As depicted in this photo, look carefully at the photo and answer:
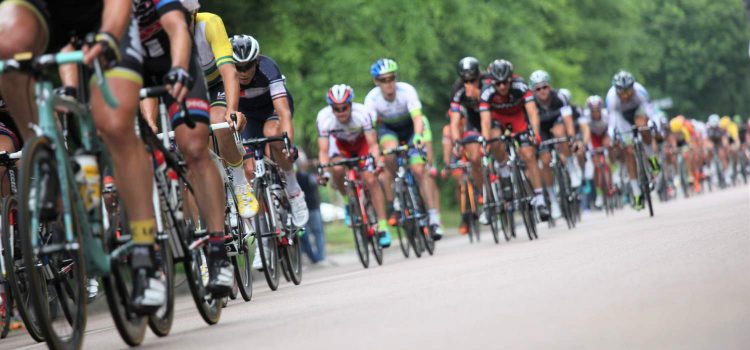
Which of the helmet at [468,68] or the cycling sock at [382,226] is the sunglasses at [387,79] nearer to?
the helmet at [468,68]

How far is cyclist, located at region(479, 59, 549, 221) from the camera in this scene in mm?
17828

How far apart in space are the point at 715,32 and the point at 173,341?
6676 cm

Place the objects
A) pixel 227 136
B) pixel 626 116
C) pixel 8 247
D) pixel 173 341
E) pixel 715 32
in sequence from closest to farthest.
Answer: pixel 173 341 → pixel 8 247 → pixel 227 136 → pixel 626 116 → pixel 715 32

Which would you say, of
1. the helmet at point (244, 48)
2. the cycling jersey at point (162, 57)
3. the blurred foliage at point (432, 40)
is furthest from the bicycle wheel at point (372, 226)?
the cycling jersey at point (162, 57)

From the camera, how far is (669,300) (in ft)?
22.3

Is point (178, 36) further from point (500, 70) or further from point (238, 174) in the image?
point (500, 70)

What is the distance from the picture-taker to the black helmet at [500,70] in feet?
59.5

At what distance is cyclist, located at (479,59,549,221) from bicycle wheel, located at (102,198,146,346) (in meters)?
10.3

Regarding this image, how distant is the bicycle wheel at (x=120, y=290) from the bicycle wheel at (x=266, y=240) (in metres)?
5.09

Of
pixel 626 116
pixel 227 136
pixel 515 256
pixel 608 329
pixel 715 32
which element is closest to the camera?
pixel 608 329

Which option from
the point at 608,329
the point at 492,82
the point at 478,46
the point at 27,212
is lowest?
the point at 608,329

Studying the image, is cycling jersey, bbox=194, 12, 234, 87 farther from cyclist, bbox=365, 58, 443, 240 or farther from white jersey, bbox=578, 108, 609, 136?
white jersey, bbox=578, 108, 609, 136

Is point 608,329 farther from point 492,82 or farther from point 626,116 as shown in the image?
point 626,116

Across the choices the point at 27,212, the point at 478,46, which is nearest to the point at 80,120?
the point at 27,212
